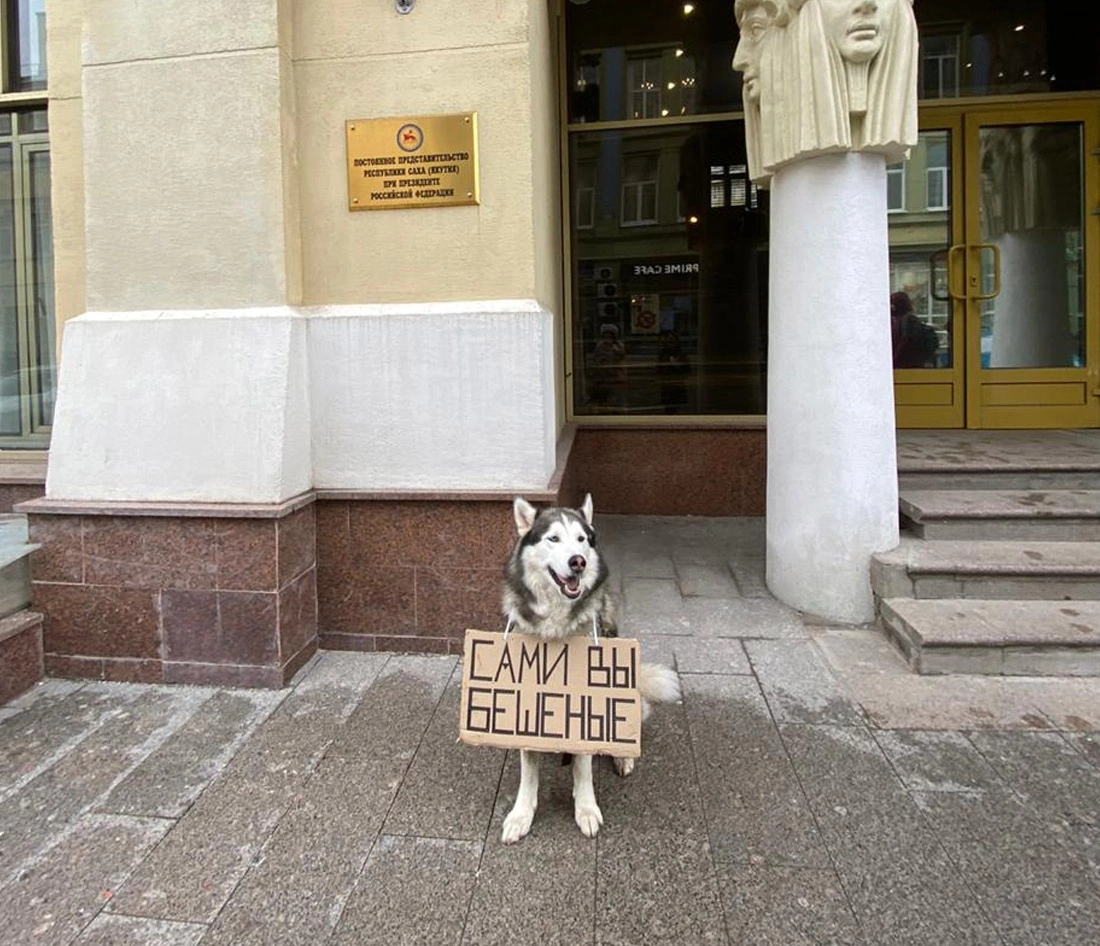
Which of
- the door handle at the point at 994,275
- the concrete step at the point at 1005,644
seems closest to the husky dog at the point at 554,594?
the concrete step at the point at 1005,644

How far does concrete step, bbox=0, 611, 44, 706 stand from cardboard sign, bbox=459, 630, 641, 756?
8.79 ft

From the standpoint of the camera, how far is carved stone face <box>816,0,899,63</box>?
3.97 meters

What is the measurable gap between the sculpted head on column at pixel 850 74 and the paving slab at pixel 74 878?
15.3 feet

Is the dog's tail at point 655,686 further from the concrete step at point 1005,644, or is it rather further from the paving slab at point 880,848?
the concrete step at point 1005,644

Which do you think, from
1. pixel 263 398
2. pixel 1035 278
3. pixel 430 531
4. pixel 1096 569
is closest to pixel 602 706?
pixel 430 531

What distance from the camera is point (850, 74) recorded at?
408 cm

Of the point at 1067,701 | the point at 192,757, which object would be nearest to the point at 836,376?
the point at 1067,701

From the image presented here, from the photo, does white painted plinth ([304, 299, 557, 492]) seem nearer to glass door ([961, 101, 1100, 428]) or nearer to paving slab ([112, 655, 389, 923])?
paving slab ([112, 655, 389, 923])

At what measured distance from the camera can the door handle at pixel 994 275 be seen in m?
6.98

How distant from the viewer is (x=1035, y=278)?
702 cm

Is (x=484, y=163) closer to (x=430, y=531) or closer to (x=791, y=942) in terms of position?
(x=430, y=531)

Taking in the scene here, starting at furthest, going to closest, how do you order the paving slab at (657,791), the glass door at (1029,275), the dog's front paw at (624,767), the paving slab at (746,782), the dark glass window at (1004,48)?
the glass door at (1029,275) → the dark glass window at (1004,48) → the dog's front paw at (624,767) → the paving slab at (657,791) → the paving slab at (746,782)

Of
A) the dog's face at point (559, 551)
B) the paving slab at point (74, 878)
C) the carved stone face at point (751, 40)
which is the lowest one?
the paving slab at point (74, 878)

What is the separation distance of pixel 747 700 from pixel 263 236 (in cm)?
353
